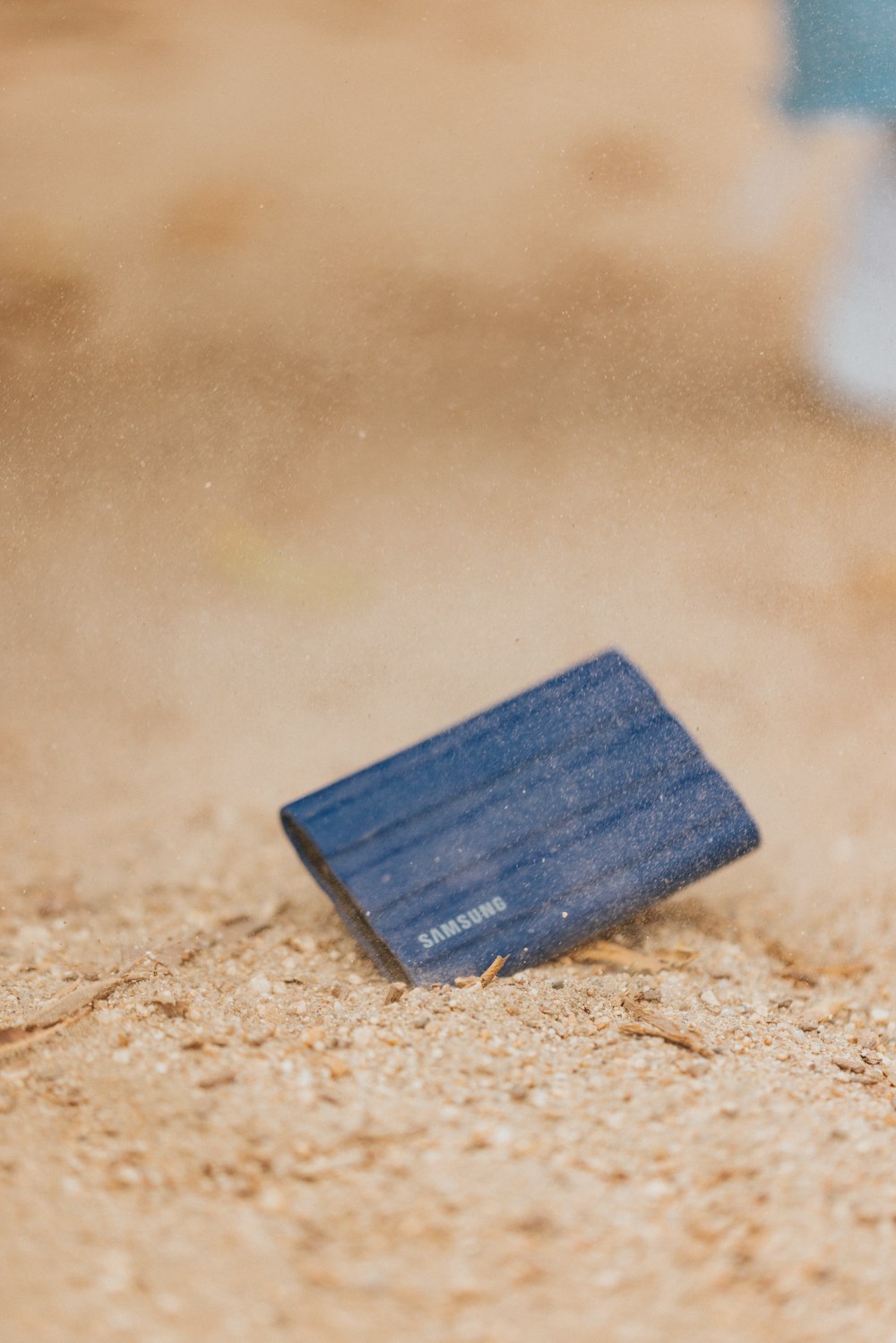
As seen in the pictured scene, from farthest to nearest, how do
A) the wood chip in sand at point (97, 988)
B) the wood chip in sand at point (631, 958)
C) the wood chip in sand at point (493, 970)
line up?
the wood chip in sand at point (631, 958)
the wood chip in sand at point (493, 970)
the wood chip in sand at point (97, 988)

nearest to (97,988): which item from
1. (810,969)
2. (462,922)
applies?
(462,922)

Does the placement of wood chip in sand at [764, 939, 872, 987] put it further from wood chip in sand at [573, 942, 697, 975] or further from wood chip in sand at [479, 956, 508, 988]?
wood chip in sand at [479, 956, 508, 988]

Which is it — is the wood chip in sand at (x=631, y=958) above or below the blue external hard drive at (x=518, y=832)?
below

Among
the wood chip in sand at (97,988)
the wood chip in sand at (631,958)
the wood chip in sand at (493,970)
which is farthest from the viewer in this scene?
the wood chip in sand at (631,958)

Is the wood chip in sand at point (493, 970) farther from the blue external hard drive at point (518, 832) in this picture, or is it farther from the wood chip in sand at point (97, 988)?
the wood chip in sand at point (97, 988)

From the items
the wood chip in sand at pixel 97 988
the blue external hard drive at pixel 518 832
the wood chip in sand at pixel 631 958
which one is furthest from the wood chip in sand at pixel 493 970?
the wood chip in sand at pixel 97 988

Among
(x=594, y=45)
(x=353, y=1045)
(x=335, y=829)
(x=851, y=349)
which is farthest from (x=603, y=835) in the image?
(x=594, y=45)

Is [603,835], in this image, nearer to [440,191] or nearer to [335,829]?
[335,829]

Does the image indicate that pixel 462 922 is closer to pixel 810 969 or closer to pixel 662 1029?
pixel 662 1029
